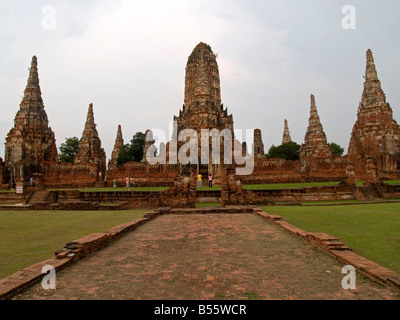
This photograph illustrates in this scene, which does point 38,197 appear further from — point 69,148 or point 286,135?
point 286,135

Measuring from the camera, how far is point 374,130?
2977cm

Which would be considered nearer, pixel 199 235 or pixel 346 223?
pixel 199 235

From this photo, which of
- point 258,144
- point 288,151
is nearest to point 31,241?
point 258,144

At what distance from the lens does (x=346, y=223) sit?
784cm

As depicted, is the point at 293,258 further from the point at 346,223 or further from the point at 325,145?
the point at 325,145

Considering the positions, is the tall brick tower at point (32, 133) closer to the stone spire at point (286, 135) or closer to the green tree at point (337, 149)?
the stone spire at point (286, 135)

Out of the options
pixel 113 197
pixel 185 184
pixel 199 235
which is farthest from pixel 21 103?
pixel 199 235

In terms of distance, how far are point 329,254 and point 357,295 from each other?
1702 mm

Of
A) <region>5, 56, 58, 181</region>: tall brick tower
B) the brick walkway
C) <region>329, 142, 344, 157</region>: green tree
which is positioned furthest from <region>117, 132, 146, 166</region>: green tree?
the brick walkway

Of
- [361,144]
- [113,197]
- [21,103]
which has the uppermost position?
[21,103]

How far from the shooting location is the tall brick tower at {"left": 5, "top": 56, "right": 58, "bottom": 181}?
29.9 meters

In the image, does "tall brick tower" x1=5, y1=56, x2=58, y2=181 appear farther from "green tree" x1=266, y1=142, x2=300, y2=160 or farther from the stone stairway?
"green tree" x1=266, y1=142, x2=300, y2=160

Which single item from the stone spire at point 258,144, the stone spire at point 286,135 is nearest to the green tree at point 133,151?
the stone spire at point 258,144
